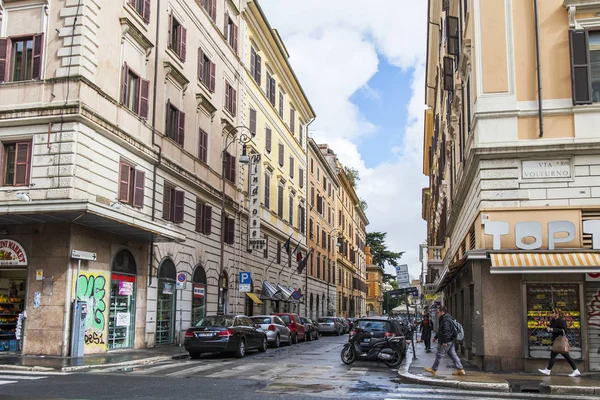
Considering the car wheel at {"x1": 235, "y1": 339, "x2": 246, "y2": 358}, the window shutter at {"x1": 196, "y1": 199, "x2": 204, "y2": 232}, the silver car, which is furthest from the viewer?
the window shutter at {"x1": 196, "y1": 199, "x2": 204, "y2": 232}

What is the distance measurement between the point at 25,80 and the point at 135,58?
4607 millimetres

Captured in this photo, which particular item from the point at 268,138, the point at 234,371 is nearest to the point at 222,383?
the point at 234,371

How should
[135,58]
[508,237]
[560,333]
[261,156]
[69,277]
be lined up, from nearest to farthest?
[560,333] < [508,237] < [69,277] < [135,58] < [261,156]

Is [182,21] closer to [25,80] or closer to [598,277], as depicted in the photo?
[25,80]

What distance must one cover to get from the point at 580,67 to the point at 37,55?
53.2ft

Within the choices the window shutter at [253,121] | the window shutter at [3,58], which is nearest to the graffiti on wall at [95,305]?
the window shutter at [3,58]

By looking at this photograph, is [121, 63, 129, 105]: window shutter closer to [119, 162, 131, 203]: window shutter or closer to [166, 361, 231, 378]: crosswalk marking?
[119, 162, 131, 203]: window shutter

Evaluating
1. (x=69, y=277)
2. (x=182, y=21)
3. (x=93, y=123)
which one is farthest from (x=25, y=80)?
(x=182, y=21)

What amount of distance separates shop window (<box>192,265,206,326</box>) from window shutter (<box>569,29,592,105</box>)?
18189 mm

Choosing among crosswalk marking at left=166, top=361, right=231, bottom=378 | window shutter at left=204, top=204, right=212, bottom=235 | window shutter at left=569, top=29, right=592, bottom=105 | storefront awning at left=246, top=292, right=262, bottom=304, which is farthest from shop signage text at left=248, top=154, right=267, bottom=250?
window shutter at left=569, top=29, right=592, bottom=105

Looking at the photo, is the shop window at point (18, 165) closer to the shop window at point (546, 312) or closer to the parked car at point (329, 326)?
the shop window at point (546, 312)

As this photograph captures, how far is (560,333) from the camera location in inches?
586

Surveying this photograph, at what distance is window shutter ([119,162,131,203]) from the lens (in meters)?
21.9

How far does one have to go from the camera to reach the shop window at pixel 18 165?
19.1 meters
